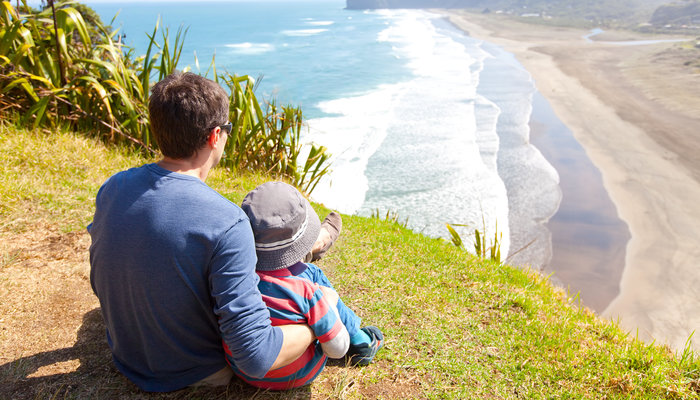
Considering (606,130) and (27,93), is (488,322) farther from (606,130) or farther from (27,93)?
(606,130)

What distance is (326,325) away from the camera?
6.02 feet

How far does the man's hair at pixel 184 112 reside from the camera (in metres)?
1.47

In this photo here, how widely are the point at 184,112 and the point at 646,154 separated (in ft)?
55.7

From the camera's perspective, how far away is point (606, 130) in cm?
1728

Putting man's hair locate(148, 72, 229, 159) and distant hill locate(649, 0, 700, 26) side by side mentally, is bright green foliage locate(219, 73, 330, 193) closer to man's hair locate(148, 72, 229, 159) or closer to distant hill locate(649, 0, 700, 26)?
man's hair locate(148, 72, 229, 159)

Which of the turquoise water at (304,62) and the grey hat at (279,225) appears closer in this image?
the grey hat at (279,225)

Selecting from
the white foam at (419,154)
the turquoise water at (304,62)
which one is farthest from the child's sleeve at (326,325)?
the turquoise water at (304,62)

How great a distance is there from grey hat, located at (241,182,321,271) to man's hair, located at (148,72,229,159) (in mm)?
303

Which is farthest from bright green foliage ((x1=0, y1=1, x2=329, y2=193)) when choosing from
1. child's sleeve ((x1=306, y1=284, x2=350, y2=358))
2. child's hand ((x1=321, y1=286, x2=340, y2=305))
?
child's sleeve ((x1=306, y1=284, x2=350, y2=358))

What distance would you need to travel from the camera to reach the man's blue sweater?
1476 mm

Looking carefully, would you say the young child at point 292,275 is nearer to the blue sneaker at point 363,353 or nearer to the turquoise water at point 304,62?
the blue sneaker at point 363,353

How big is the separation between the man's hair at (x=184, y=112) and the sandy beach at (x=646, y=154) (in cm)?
369

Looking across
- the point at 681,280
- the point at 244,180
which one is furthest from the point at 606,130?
the point at 244,180

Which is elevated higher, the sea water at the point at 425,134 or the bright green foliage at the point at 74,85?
the bright green foliage at the point at 74,85
